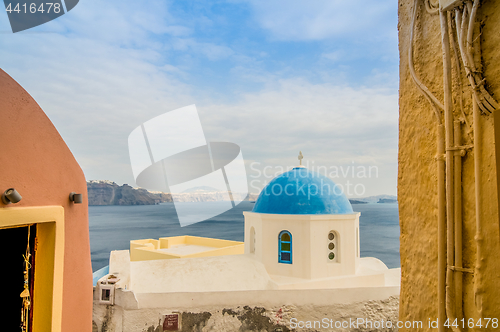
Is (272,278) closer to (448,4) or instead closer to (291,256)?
(291,256)

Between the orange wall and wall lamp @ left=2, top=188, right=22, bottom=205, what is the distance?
0.04 m

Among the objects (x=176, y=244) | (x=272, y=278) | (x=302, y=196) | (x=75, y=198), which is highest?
(x=75, y=198)

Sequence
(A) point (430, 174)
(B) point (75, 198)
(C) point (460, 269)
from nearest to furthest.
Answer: (C) point (460, 269)
(A) point (430, 174)
(B) point (75, 198)

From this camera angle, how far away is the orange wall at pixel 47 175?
2738 millimetres

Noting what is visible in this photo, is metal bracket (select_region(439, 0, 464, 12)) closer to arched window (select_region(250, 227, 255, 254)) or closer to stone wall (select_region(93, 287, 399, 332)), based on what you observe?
stone wall (select_region(93, 287, 399, 332))

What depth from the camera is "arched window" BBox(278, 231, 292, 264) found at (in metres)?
9.99

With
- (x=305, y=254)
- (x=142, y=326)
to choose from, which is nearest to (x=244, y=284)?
(x=305, y=254)

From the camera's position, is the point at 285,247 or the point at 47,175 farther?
the point at 285,247

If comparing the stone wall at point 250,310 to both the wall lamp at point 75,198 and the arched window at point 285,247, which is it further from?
the wall lamp at point 75,198

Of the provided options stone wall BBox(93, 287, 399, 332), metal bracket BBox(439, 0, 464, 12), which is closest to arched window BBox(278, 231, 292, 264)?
stone wall BBox(93, 287, 399, 332)

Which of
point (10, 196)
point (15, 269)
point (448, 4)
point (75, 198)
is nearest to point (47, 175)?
point (75, 198)

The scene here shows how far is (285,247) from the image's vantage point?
33.1 ft

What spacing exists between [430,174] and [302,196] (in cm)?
798

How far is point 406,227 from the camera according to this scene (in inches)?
104
